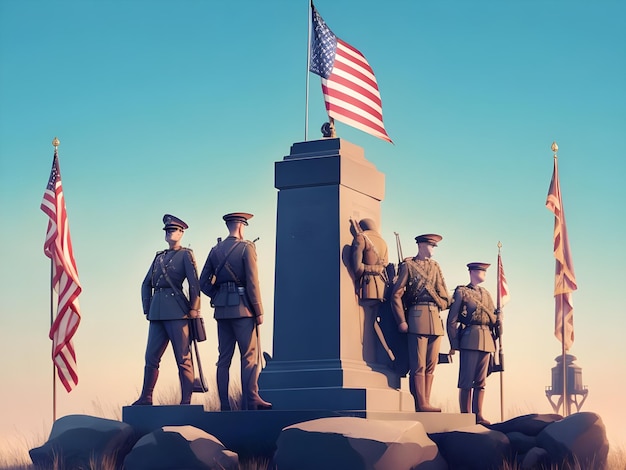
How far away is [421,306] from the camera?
15.8 m

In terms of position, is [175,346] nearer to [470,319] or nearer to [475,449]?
[475,449]

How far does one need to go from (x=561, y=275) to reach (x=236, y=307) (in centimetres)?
704

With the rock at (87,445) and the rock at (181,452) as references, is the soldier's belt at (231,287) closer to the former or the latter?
the rock at (181,452)

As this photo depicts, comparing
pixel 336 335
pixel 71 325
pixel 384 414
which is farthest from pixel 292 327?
pixel 71 325

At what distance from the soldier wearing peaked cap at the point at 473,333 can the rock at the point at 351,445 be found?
3.71 metres

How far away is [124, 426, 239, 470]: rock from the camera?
14141mm

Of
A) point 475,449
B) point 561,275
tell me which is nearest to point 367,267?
point 475,449

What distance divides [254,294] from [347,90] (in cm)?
305

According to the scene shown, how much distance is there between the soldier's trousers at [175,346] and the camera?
623 inches

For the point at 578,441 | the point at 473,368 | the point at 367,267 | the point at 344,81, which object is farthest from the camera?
the point at 473,368

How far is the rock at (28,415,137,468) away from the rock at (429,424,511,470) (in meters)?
3.66

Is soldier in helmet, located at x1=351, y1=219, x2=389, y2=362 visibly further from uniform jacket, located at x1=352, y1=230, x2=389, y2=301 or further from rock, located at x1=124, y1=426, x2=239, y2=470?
rock, located at x1=124, y1=426, x2=239, y2=470

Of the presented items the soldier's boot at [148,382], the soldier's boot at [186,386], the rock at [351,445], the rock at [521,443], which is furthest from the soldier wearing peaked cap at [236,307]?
the rock at [521,443]

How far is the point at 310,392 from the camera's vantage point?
15109 millimetres
